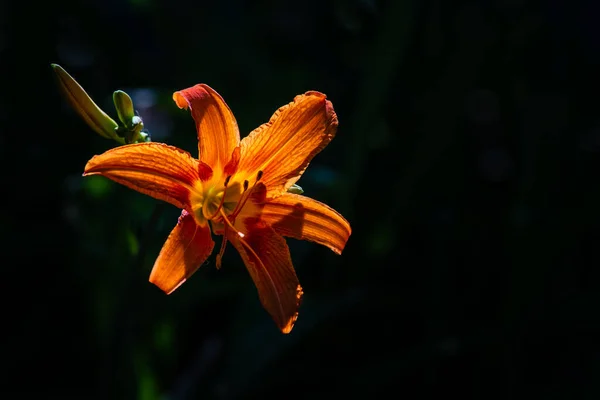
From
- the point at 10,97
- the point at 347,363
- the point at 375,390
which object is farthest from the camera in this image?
the point at 10,97

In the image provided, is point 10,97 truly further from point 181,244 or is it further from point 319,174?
point 181,244

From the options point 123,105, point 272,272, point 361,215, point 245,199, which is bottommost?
point 361,215

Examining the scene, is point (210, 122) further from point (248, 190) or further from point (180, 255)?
point (180, 255)

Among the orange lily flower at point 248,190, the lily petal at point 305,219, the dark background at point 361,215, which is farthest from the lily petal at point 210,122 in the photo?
the dark background at point 361,215

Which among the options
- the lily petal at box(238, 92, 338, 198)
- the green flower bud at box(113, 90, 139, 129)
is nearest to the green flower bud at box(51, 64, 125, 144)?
the green flower bud at box(113, 90, 139, 129)

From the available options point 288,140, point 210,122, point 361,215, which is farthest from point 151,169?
point 361,215

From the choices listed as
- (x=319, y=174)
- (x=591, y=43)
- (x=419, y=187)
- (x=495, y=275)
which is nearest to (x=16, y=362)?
(x=319, y=174)
